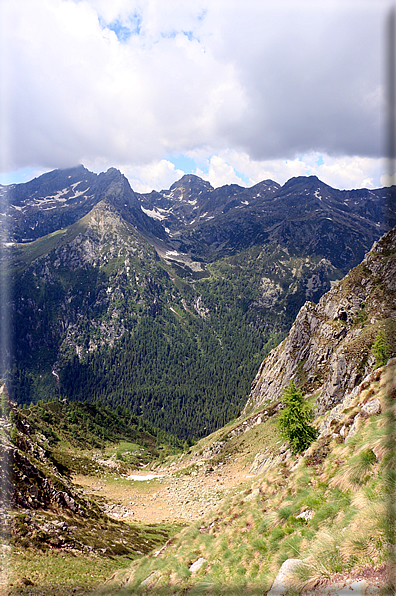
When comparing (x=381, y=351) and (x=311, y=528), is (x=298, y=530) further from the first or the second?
(x=381, y=351)

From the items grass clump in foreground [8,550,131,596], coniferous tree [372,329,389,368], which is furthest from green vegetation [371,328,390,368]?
grass clump in foreground [8,550,131,596]

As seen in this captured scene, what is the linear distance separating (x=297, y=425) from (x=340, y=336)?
46.6m

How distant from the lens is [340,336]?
6762 cm

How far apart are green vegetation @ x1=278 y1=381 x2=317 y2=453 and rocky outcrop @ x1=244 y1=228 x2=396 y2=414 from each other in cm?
2021

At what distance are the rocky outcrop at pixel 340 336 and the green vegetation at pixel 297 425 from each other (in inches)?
796

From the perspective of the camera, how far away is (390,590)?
16.9 ft

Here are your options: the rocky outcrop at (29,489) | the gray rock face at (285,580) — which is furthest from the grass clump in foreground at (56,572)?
the gray rock face at (285,580)

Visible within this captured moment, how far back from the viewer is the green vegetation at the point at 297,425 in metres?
27.6

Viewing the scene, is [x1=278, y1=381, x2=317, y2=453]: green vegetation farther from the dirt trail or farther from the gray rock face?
the gray rock face

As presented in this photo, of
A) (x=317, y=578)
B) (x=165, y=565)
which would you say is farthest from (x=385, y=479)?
(x=165, y=565)

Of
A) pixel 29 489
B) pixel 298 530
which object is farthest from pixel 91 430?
pixel 298 530

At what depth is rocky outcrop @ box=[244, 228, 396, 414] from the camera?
5044cm

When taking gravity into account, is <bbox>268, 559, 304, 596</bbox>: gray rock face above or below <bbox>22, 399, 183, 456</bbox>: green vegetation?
above

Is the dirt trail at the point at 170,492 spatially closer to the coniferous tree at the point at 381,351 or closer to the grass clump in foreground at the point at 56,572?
the grass clump in foreground at the point at 56,572
